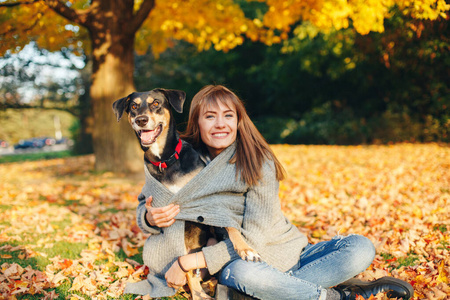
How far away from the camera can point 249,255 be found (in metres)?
2.29

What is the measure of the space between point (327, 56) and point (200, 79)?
6.83 m

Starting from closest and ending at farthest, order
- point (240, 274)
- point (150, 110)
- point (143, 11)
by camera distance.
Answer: point (240, 274)
point (150, 110)
point (143, 11)

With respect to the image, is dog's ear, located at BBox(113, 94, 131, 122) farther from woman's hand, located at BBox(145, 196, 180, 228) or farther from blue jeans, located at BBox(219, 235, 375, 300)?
blue jeans, located at BBox(219, 235, 375, 300)

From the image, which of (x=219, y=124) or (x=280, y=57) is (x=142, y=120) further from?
(x=280, y=57)

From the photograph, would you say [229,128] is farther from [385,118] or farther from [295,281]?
[385,118]

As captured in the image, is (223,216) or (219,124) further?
(219,124)

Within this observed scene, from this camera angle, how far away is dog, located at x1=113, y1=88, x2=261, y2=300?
2.56m

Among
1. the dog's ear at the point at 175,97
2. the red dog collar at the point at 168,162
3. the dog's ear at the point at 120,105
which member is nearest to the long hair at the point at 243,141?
the dog's ear at the point at 175,97

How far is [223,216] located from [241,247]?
239mm

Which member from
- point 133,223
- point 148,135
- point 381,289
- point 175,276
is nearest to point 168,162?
point 148,135

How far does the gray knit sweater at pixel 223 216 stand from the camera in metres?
2.43

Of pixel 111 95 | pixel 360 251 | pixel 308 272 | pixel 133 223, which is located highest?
pixel 111 95

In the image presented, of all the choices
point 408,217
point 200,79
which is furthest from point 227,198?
point 200,79

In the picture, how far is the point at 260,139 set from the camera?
2.76m
